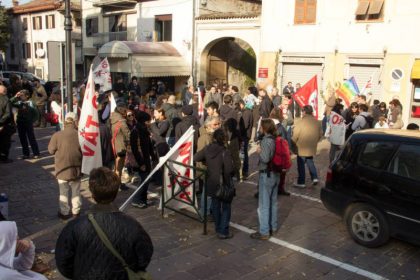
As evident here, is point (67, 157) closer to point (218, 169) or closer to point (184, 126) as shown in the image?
point (218, 169)

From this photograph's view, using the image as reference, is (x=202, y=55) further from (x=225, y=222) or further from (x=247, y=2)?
(x=225, y=222)

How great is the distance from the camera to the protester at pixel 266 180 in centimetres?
601

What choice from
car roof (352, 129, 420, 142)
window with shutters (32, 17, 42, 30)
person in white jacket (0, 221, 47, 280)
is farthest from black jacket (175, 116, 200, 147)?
window with shutters (32, 17, 42, 30)

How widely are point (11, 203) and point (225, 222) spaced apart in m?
4.00

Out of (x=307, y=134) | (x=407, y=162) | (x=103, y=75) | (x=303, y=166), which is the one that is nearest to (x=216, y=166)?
(x=407, y=162)

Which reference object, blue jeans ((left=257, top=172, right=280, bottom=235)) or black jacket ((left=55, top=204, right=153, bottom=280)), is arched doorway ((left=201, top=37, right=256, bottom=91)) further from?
black jacket ((left=55, top=204, right=153, bottom=280))

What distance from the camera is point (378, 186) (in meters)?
5.81

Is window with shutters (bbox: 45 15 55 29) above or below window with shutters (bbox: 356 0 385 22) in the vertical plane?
above

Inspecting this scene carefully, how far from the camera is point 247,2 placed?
2623 centimetres

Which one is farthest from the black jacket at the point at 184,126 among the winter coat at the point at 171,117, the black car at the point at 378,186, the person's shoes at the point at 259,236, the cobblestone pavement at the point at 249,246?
the black car at the point at 378,186

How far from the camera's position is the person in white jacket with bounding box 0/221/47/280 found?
2.93 metres

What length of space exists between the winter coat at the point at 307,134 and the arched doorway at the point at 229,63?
15.8 metres

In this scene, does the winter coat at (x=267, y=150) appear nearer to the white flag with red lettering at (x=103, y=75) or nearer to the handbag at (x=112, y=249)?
the handbag at (x=112, y=249)

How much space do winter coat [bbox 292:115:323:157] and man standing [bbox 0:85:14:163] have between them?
6.64 meters
